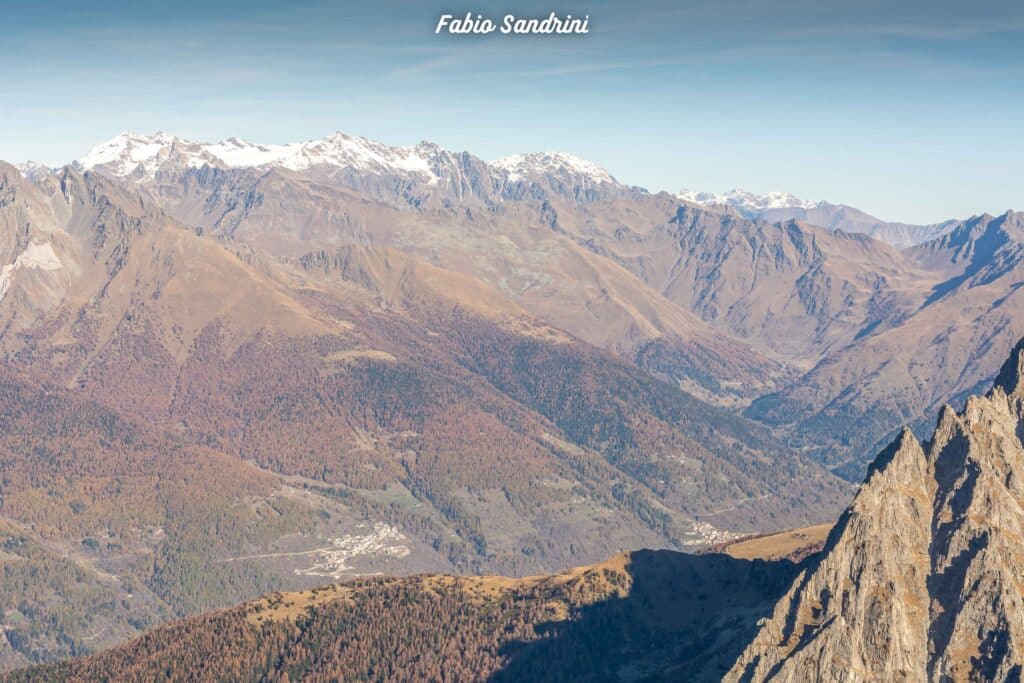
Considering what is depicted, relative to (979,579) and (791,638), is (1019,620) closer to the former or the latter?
(979,579)

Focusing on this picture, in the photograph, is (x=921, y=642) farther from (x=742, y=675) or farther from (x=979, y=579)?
(x=742, y=675)

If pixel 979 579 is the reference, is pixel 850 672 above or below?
below

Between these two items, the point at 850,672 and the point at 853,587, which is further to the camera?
the point at 853,587

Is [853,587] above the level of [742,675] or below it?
above

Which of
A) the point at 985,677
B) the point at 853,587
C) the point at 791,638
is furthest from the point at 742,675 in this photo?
the point at 985,677

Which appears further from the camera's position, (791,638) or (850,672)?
(791,638)

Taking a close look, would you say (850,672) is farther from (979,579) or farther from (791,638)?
(979,579)

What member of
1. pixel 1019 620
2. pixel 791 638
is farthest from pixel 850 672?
pixel 1019 620
